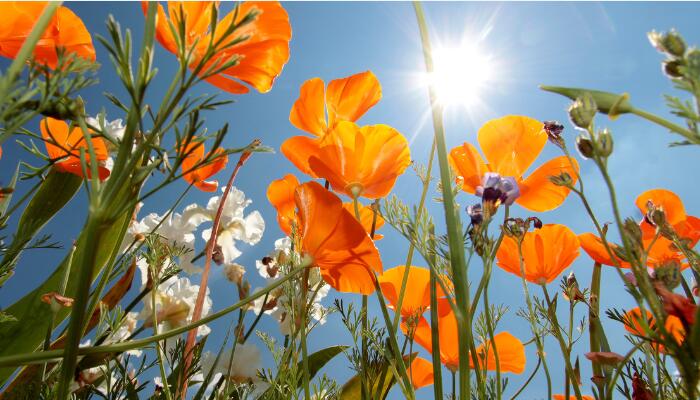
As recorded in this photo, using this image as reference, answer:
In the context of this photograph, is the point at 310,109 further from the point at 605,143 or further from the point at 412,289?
the point at 605,143

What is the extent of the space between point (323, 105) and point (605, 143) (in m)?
0.71

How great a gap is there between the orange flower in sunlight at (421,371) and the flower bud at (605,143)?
715 mm

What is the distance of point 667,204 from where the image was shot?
1.00 m

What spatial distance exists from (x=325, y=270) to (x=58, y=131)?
0.57m

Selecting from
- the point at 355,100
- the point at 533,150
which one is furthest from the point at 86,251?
the point at 533,150

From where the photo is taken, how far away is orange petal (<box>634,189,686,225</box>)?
100cm

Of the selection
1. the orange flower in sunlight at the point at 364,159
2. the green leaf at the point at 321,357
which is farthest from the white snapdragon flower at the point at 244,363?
the orange flower in sunlight at the point at 364,159

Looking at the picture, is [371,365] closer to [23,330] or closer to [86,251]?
[86,251]

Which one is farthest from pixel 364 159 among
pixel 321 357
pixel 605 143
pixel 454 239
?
pixel 321 357

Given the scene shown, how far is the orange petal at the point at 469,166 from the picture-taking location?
926 millimetres

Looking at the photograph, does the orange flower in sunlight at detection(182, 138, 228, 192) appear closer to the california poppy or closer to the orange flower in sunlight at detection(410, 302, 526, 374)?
the california poppy

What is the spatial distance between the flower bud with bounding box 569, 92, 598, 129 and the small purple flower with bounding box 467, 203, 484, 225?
25cm

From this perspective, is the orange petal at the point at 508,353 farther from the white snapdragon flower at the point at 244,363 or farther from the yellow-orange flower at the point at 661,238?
the white snapdragon flower at the point at 244,363

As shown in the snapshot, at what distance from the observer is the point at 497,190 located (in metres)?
0.80
